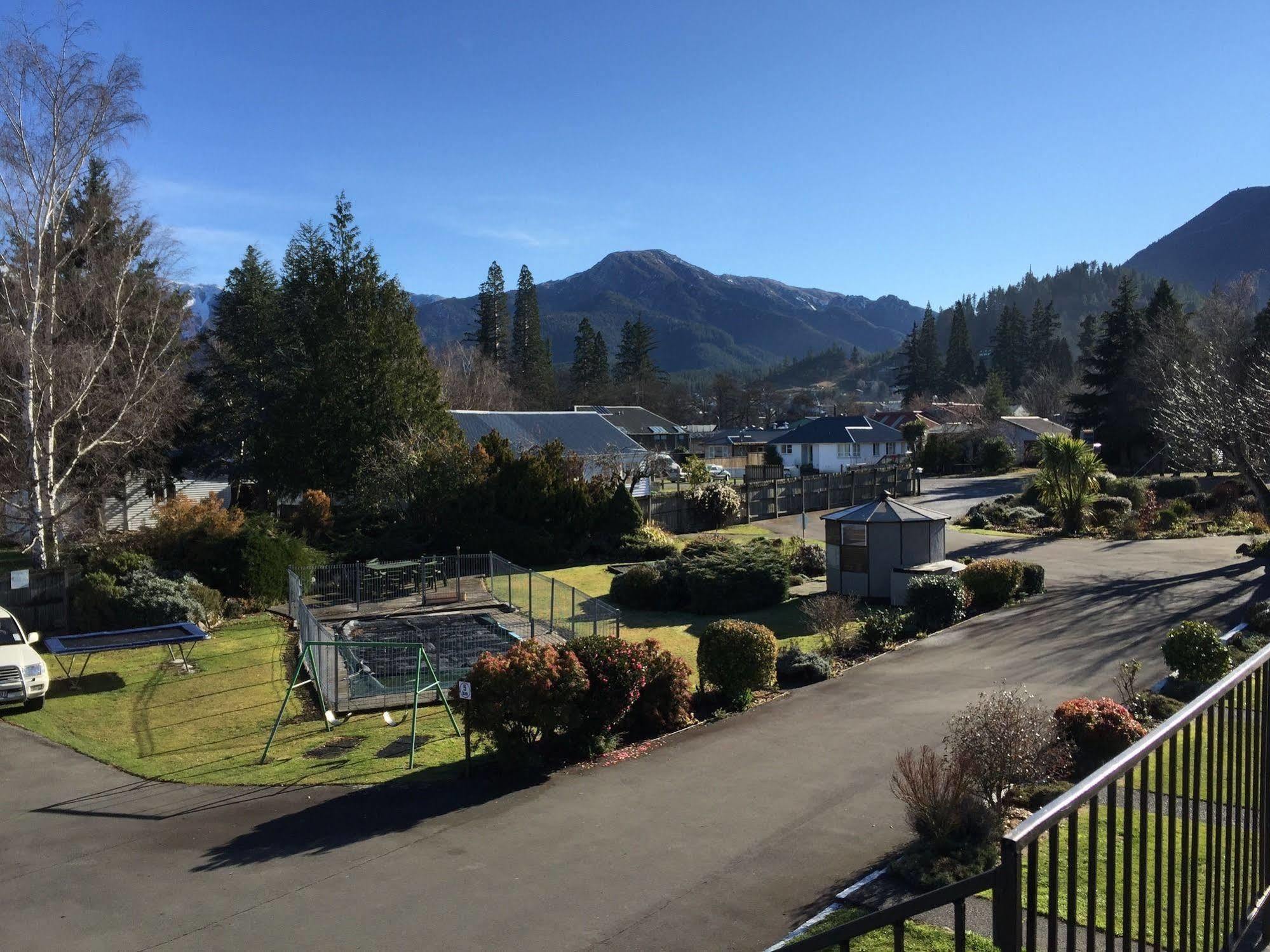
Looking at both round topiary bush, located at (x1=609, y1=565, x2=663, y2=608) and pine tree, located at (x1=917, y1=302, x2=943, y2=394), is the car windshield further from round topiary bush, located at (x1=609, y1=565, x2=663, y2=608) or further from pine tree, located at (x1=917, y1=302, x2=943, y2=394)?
pine tree, located at (x1=917, y1=302, x2=943, y2=394)

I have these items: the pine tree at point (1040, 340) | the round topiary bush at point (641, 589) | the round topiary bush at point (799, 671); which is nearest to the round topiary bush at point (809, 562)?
the round topiary bush at point (641, 589)

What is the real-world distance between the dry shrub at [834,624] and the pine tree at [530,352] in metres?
80.9

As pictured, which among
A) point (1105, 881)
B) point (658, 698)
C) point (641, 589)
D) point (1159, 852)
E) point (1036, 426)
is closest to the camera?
point (1159, 852)

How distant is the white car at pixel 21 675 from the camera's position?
15406 mm

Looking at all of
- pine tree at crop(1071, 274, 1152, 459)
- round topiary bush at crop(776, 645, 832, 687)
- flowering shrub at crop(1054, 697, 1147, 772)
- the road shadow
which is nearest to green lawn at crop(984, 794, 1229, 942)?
flowering shrub at crop(1054, 697, 1147, 772)

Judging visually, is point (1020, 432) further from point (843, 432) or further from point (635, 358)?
point (635, 358)

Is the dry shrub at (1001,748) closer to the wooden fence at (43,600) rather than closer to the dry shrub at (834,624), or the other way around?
the dry shrub at (834,624)

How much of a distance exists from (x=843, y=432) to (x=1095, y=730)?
66.6 meters

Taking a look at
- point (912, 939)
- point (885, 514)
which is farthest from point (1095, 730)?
point (885, 514)

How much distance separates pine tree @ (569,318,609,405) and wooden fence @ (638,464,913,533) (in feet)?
196

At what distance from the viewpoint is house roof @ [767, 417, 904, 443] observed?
249ft

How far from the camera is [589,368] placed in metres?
112

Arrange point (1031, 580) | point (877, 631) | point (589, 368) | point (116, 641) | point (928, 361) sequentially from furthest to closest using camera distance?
1. point (928, 361)
2. point (589, 368)
3. point (1031, 580)
4. point (877, 631)
5. point (116, 641)

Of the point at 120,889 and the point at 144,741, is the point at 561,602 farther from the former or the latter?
the point at 120,889
